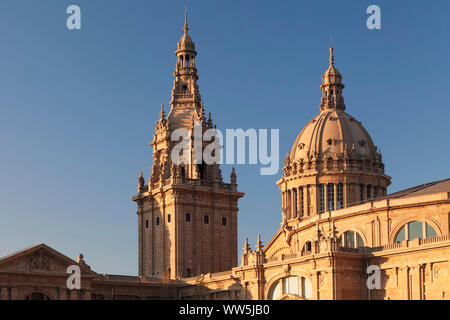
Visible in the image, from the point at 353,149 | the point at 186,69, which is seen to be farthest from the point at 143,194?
the point at 353,149

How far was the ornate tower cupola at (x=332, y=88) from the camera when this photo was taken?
485 ft

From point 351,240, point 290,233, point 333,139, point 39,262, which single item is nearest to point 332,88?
point 333,139

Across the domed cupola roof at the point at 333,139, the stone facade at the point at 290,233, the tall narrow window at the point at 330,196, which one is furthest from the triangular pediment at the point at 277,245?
the domed cupola roof at the point at 333,139

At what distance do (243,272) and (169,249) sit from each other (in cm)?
2410

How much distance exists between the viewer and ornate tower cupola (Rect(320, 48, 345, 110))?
485ft

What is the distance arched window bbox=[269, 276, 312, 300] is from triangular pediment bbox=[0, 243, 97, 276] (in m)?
22.6

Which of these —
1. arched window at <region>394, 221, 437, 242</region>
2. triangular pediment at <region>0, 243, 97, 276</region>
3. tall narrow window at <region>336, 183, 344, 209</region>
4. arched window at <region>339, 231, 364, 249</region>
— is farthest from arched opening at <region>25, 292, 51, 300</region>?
tall narrow window at <region>336, 183, 344, 209</region>

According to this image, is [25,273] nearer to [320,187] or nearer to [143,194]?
[143,194]

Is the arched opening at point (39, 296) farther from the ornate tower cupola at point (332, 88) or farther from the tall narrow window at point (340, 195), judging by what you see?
the ornate tower cupola at point (332, 88)

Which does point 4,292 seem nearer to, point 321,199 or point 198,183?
point 198,183

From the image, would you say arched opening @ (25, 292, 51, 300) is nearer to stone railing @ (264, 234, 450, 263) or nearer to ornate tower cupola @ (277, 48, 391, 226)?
stone railing @ (264, 234, 450, 263)

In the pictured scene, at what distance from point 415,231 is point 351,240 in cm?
822

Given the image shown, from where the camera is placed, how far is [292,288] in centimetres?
9600
